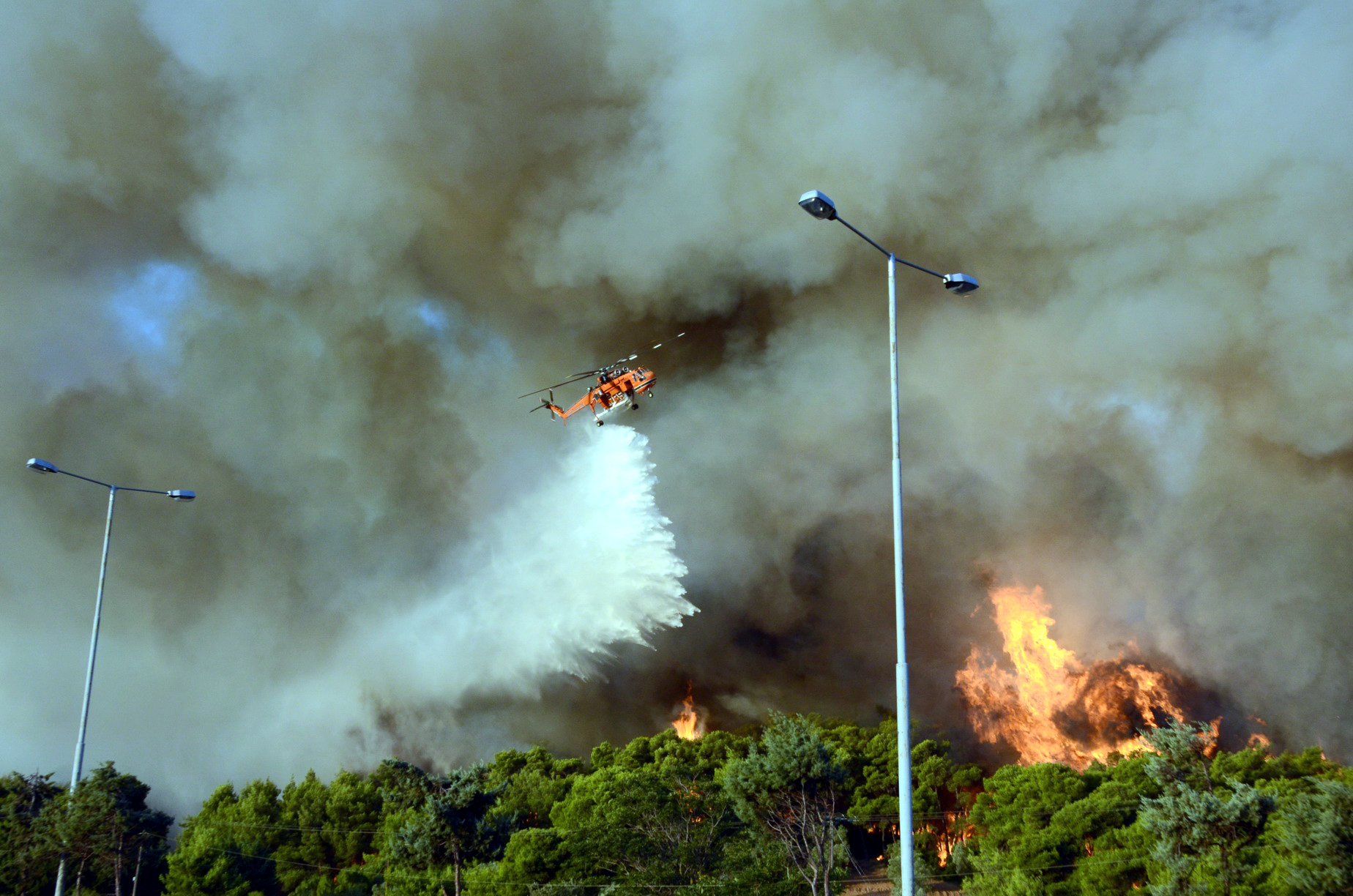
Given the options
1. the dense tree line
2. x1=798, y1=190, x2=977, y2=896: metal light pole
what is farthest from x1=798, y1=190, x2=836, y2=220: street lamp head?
the dense tree line

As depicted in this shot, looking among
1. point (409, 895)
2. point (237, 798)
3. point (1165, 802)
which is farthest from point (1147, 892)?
point (237, 798)

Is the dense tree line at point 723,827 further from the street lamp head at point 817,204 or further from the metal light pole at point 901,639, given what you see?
the street lamp head at point 817,204

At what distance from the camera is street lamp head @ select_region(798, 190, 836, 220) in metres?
20.2

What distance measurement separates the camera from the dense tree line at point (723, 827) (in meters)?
44.5

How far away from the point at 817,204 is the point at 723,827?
6888 centimetres

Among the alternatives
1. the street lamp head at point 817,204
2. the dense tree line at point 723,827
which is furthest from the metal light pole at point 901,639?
the dense tree line at point 723,827

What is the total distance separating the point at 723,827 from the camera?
77.3m

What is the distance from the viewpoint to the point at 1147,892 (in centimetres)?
4838

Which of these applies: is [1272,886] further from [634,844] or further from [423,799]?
[423,799]

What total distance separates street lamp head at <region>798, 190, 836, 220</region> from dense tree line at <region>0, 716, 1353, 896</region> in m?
30.5

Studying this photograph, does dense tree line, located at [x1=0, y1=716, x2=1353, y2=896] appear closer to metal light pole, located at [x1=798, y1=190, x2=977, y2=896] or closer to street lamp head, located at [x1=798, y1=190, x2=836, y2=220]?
metal light pole, located at [x1=798, y1=190, x2=977, y2=896]

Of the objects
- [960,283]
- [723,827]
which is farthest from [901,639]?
[723,827]

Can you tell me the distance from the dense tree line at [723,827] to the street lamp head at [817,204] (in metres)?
30.5

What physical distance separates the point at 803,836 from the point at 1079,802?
40.4m
